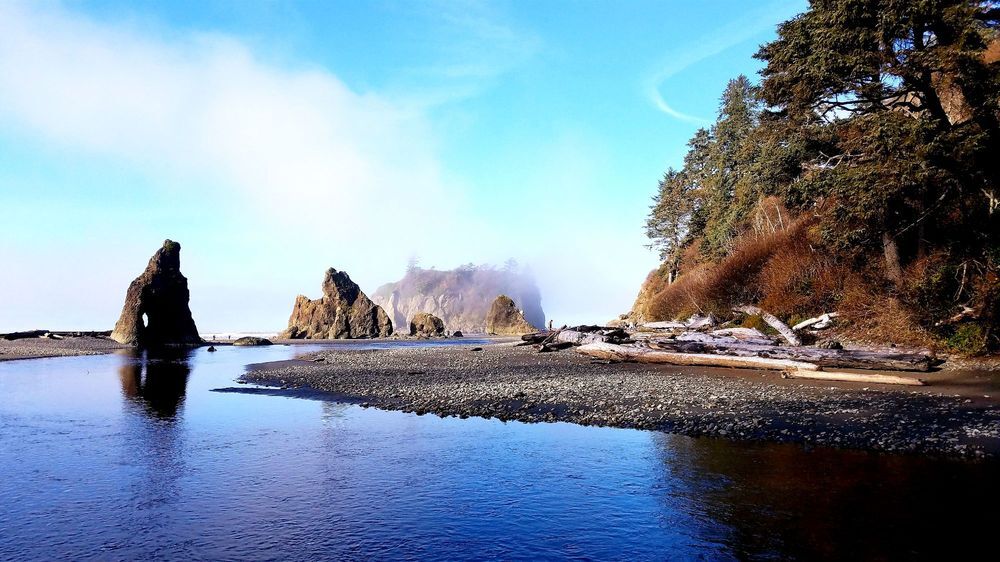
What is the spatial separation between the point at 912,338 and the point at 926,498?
14047 millimetres

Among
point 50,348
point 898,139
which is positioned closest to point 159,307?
point 50,348

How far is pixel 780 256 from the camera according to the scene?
28984 mm

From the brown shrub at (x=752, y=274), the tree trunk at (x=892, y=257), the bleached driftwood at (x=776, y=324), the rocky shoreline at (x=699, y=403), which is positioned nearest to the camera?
the rocky shoreline at (x=699, y=403)

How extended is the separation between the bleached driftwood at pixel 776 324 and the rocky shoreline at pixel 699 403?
4903 mm

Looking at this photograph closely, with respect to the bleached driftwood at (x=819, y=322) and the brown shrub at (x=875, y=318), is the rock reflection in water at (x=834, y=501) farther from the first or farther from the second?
the bleached driftwood at (x=819, y=322)

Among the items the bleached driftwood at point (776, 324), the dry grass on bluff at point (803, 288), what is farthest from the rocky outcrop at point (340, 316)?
the bleached driftwood at point (776, 324)

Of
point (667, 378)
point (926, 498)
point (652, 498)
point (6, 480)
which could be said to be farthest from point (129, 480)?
point (667, 378)

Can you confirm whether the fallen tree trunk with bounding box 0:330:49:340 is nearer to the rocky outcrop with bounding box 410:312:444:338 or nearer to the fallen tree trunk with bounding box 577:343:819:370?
the rocky outcrop with bounding box 410:312:444:338

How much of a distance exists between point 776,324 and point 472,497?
20.2m

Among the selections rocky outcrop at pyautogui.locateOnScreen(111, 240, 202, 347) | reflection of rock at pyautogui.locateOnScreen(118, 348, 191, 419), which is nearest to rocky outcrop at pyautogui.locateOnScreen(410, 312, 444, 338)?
rocky outcrop at pyautogui.locateOnScreen(111, 240, 202, 347)

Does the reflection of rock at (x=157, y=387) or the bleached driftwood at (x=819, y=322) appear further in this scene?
the bleached driftwood at (x=819, y=322)

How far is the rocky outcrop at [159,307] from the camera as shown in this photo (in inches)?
2694

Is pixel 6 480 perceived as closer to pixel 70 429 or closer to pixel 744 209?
pixel 70 429

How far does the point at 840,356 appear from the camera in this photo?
17531mm
